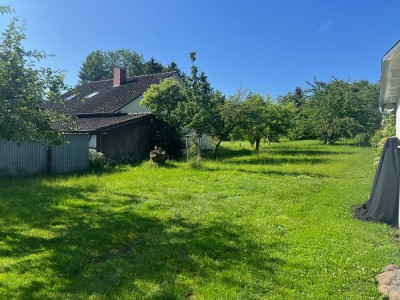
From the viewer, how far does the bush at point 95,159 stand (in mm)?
15522

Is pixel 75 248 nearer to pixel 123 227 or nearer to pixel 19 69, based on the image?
pixel 123 227

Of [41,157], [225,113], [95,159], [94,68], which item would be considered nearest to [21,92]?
[41,157]

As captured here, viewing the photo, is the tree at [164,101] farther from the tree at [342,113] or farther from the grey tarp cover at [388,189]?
the tree at [342,113]

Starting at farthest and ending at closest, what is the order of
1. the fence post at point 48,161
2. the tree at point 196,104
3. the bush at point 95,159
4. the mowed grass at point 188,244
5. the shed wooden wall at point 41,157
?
1. the tree at point 196,104
2. the bush at point 95,159
3. the fence post at point 48,161
4. the shed wooden wall at point 41,157
5. the mowed grass at point 188,244

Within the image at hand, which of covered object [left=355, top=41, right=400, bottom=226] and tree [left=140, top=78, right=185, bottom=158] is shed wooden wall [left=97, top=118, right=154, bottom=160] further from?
covered object [left=355, top=41, right=400, bottom=226]

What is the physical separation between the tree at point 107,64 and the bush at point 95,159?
132 feet

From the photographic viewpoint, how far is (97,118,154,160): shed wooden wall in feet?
56.8

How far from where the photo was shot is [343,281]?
3.76 m

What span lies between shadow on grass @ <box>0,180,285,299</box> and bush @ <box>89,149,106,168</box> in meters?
8.10

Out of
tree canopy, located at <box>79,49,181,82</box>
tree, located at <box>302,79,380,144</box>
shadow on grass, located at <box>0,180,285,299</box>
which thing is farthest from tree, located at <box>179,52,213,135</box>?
tree canopy, located at <box>79,49,181,82</box>

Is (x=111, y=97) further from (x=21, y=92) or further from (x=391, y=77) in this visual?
(x=391, y=77)

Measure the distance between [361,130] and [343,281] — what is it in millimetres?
32096

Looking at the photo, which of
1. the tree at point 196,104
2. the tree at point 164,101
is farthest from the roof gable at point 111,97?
the tree at point 196,104

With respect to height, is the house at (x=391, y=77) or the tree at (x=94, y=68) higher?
the tree at (x=94, y=68)
